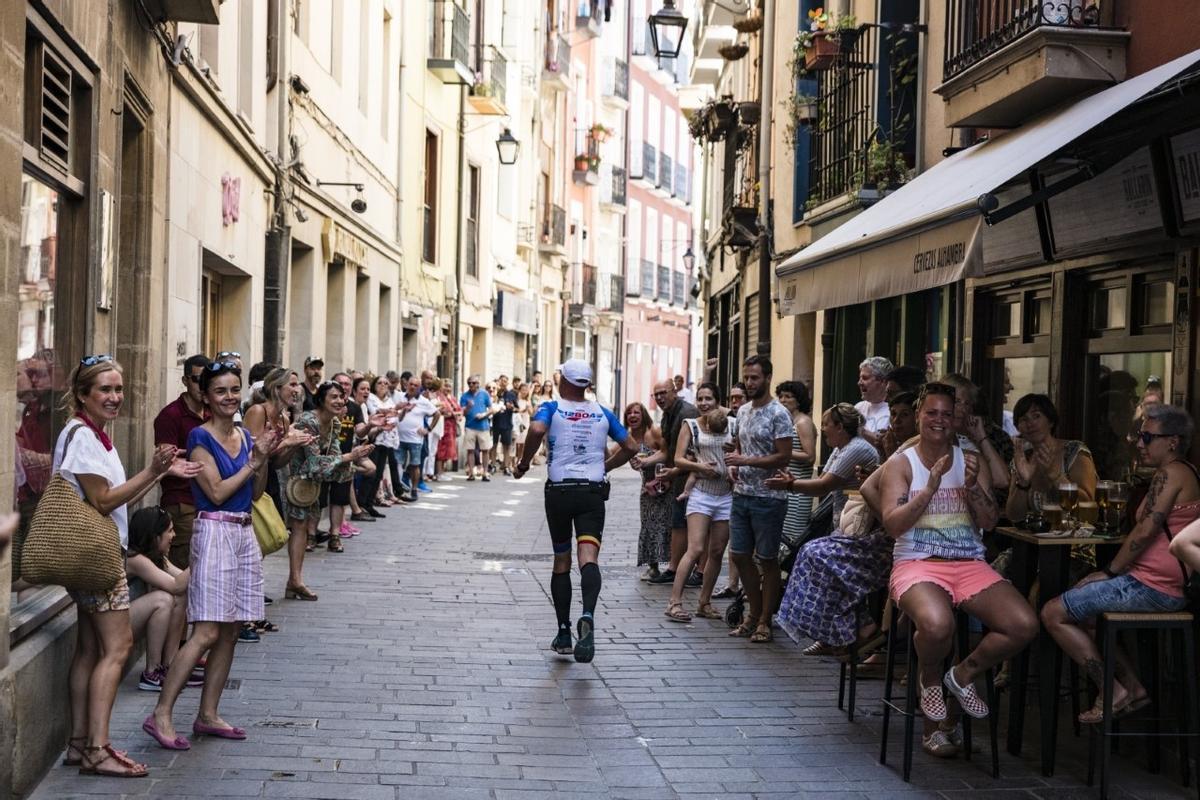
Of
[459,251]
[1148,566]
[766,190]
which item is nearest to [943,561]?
[1148,566]

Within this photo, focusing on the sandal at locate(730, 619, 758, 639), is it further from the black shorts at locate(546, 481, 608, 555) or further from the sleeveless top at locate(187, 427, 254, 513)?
the sleeveless top at locate(187, 427, 254, 513)

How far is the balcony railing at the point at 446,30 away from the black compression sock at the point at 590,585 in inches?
781

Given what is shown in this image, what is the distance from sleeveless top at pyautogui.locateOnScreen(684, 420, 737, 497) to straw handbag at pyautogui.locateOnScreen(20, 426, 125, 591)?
5695 mm

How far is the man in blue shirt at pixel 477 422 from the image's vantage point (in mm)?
27375

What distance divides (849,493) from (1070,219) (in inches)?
88.1

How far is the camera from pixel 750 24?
22.3 meters

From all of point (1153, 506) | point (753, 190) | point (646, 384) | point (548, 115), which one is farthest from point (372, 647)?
point (646, 384)

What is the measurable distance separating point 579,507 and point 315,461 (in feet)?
9.63

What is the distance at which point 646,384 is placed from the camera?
192ft

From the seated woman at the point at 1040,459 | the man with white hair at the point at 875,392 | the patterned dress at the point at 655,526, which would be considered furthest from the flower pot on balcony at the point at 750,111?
the seated woman at the point at 1040,459

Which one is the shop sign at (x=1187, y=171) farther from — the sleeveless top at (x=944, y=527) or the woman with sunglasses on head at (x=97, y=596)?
the woman with sunglasses on head at (x=97, y=596)

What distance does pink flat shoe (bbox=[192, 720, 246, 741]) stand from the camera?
276 inches

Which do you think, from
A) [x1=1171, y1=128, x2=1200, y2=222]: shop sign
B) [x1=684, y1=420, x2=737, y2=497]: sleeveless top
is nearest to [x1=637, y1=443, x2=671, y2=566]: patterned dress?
[x1=684, y1=420, x2=737, y2=497]: sleeveless top

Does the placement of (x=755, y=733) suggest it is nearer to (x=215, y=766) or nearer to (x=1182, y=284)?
(x=215, y=766)
